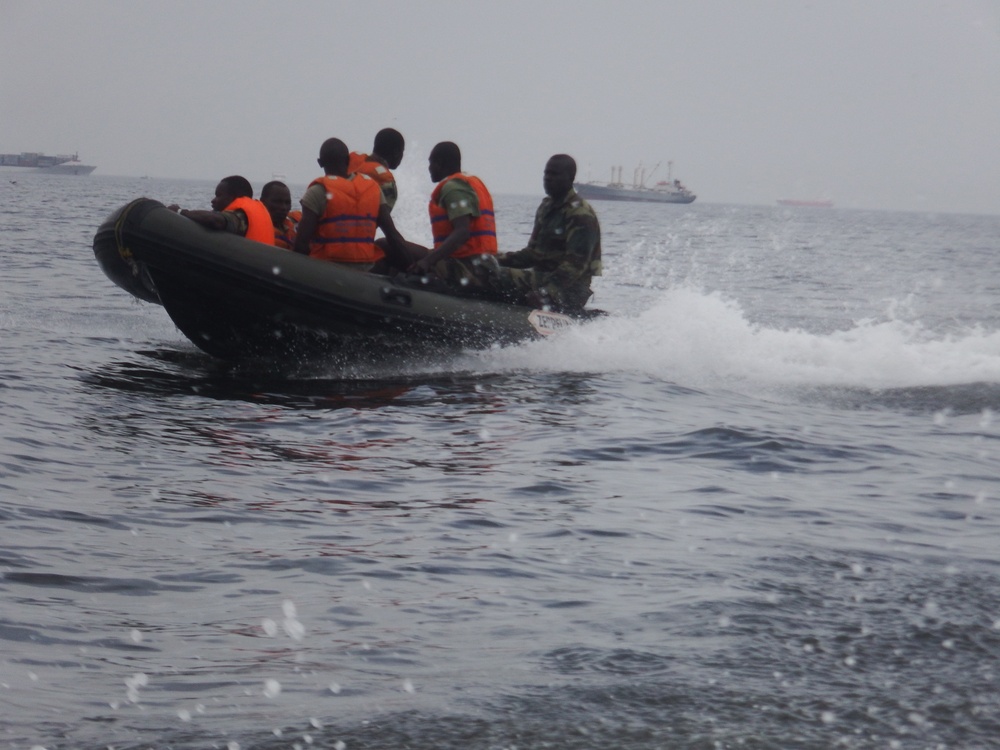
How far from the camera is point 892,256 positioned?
4403cm

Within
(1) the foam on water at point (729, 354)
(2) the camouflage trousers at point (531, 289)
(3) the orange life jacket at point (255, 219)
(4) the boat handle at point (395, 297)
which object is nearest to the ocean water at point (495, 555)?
(1) the foam on water at point (729, 354)

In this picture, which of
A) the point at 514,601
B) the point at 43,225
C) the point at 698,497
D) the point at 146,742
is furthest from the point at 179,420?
the point at 43,225

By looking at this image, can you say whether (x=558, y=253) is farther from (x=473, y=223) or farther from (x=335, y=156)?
(x=335, y=156)

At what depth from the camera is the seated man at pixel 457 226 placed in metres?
9.32

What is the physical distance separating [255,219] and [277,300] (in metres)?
0.67

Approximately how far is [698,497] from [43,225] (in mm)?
31985

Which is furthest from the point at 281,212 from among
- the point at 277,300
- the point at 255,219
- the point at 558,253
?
the point at 558,253

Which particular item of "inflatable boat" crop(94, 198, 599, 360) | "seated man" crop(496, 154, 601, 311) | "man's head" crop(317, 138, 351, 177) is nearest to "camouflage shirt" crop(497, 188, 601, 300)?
"seated man" crop(496, 154, 601, 311)

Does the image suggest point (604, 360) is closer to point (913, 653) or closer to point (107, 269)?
point (107, 269)

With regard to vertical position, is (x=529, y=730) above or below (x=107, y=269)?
below

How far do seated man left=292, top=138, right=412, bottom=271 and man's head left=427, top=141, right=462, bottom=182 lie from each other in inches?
22.9

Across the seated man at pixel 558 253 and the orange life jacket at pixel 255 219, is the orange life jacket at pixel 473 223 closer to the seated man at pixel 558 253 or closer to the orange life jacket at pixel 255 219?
the seated man at pixel 558 253

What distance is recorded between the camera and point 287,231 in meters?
9.73

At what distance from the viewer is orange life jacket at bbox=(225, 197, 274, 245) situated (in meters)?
9.02
